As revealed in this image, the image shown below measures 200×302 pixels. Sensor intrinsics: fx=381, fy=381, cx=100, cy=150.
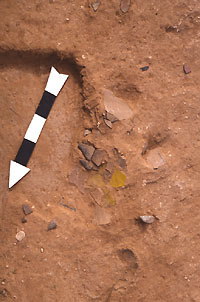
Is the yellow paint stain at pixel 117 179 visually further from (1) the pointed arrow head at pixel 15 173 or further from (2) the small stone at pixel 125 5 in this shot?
(2) the small stone at pixel 125 5

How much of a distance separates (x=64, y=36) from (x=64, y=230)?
1042mm

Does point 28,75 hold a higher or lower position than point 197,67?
lower

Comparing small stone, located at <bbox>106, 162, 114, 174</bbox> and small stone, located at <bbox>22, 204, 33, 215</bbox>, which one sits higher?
small stone, located at <bbox>106, 162, 114, 174</bbox>

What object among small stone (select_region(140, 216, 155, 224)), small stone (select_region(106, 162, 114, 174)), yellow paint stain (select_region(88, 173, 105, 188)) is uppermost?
small stone (select_region(106, 162, 114, 174))

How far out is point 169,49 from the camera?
207cm

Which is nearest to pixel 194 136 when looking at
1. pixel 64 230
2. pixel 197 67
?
pixel 197 67

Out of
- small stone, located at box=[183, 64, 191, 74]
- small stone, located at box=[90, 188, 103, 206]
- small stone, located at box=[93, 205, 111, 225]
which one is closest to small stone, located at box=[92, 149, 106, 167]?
small stone, located at box=[90, 188, 103, 206]

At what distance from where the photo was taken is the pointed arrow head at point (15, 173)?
2061mm

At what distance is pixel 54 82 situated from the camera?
2.08 meters

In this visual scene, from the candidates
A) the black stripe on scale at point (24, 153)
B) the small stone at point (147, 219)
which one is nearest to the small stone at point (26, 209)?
the black stripe on scale at point (24, 153)

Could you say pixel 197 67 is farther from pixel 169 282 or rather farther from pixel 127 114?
pixel 169 282

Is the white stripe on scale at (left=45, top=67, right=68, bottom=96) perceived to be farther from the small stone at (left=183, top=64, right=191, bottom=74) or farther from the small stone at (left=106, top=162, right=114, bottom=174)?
the small stone at (left=183, top=64, right=191, bottom=74)

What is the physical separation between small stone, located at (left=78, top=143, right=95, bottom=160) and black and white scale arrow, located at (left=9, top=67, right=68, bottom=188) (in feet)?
0.81

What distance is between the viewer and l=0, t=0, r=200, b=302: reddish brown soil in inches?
80.5
